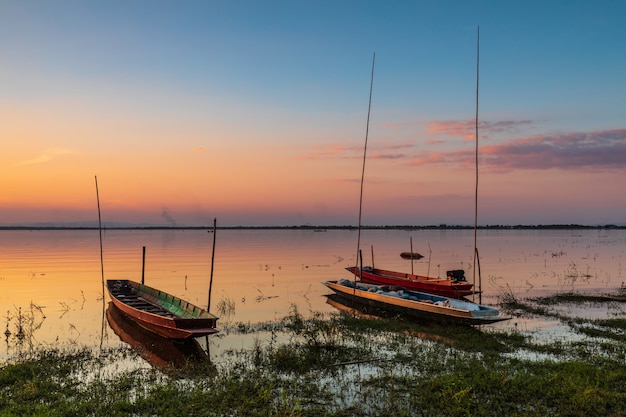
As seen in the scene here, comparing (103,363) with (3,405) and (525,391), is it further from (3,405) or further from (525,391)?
(525,391)

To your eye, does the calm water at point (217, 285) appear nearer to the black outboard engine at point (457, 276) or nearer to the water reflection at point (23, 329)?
the water reflection at point (23, 329)

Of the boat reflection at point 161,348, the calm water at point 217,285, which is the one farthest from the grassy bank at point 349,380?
the calm water at point 217,285

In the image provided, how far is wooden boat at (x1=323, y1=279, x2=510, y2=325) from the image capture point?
17.0 m

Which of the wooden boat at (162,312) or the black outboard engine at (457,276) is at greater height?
the black outboard engine at (457,276)

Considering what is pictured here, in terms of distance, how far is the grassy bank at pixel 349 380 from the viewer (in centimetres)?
909

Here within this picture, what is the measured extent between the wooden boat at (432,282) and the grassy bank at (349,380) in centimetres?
832

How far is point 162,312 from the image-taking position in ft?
64.0

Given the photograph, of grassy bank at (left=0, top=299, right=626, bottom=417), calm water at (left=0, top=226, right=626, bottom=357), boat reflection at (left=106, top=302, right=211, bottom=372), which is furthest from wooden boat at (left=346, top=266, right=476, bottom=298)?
boat reflection at (left=106, top=302, right=211, bottom=372)

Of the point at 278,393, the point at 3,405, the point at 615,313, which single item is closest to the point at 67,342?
the point at 3,405

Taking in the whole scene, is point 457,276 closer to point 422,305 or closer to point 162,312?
point 422,305

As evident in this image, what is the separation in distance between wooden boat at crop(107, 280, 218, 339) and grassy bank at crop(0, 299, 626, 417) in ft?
4.47

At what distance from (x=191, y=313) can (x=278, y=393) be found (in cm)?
849

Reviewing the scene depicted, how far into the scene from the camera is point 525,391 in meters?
9.73

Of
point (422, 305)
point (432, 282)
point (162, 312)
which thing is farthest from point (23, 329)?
point (432, 282)
